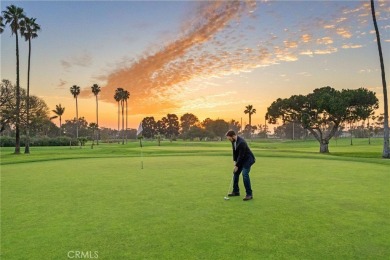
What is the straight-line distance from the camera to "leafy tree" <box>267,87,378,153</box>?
4616 centimetres

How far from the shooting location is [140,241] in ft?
17.0

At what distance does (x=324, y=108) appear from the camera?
47562mm

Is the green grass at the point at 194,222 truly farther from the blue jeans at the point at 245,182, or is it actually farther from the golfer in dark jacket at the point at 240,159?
the golfer in dark jacket at the point at 240,159

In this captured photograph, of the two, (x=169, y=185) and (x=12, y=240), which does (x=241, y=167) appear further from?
(x=12, y=240)

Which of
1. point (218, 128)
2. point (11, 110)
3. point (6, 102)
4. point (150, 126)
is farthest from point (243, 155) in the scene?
point (150, 126)

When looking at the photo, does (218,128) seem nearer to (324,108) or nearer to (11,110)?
(324,108)

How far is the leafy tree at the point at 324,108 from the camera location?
46.2 meters

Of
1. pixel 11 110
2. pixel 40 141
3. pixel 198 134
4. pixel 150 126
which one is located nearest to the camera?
pixel 11 110

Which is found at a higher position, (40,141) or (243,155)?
(243,155)

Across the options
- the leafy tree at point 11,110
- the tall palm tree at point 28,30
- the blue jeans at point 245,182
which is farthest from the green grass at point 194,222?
the leafy tree at point 11,110

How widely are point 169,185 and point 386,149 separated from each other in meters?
30.8

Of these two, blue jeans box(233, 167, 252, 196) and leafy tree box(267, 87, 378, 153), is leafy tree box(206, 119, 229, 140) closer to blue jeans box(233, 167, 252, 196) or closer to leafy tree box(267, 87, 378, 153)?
leafy tree box(267, 87, 378, 153)

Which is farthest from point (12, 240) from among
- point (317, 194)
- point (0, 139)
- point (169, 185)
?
point (0, 139)

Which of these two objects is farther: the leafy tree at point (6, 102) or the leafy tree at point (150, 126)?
the leafy tree at point (150, 126)
